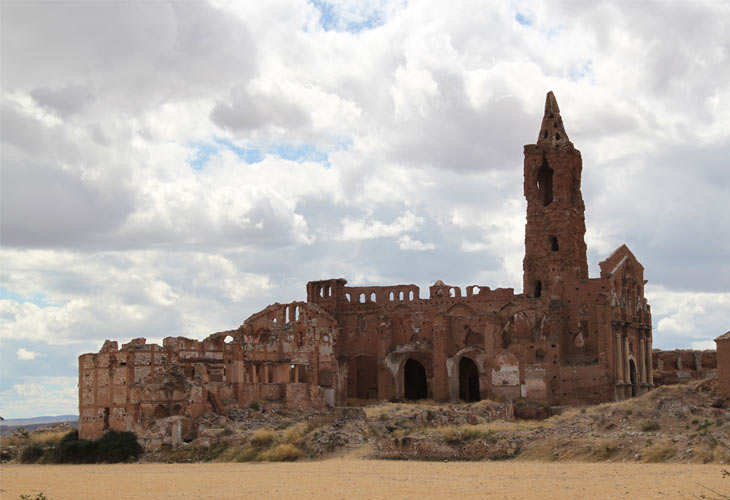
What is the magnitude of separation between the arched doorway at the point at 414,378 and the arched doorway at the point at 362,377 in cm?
174

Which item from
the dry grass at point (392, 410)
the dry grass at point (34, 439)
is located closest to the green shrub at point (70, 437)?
the dry grass at point (34, 439)

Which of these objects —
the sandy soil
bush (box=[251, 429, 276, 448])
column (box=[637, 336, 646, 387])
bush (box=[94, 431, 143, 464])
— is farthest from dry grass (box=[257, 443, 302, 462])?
column (box=[637, 336, 646, 387])

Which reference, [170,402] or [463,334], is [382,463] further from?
[463,334]

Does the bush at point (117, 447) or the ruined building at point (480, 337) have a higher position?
the ruined building at point (480, 337)

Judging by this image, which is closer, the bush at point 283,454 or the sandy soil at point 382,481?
the sandy soil at point 382,481

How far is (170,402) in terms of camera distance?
41656 millimetres

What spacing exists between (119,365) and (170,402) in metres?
2.69

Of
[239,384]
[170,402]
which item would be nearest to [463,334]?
[239,384]

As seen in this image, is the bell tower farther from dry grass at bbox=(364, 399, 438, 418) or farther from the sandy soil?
the sandy soil

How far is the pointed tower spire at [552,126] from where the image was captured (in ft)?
192

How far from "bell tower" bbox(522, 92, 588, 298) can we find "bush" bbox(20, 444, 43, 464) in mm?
26503

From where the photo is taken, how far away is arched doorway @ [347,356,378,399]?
195 ft

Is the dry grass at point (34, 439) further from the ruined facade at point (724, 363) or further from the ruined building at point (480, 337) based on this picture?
the ruined facade at point (724, 363)

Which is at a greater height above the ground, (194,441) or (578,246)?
(578,246)
